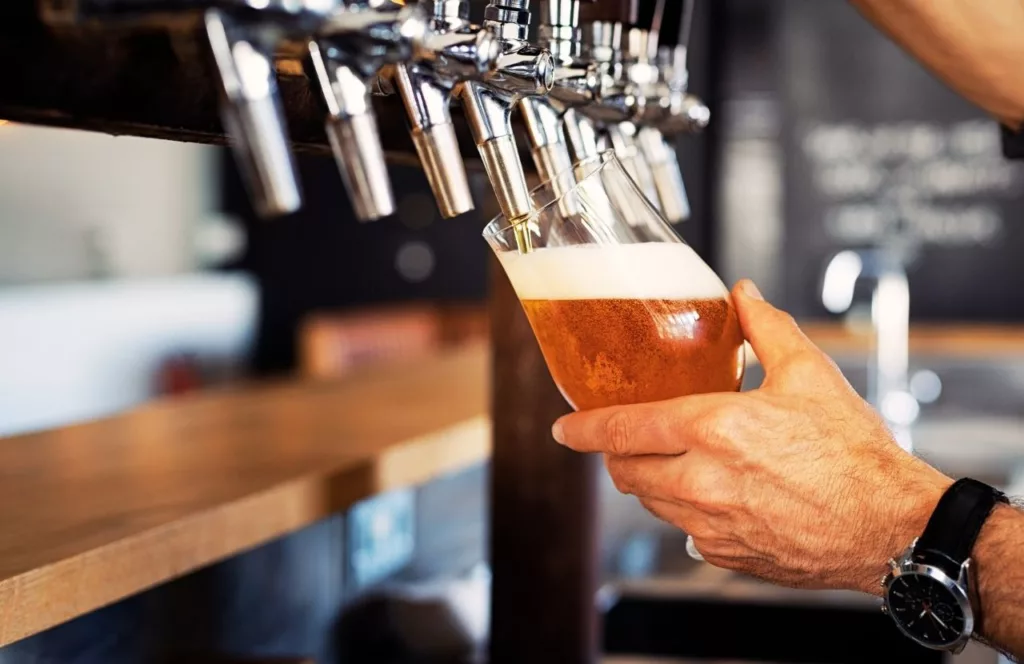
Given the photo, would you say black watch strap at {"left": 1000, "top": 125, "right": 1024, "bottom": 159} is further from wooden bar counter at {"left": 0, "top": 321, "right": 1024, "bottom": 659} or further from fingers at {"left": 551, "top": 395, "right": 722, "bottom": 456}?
fingers at {"left": 551, "top": 395, "right": 722, "bottom": 456}

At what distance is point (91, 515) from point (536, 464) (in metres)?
0.49

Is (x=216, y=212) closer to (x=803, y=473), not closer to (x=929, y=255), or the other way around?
(x=929, y=255)

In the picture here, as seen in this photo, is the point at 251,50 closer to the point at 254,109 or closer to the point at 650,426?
the point at 254,109

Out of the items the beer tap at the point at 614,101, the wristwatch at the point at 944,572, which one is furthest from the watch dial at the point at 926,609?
the beer tap at the point at 614,101

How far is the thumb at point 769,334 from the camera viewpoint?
85cm

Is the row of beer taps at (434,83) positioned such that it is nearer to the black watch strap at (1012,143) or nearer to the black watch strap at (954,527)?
the black watch strap at (954,527)

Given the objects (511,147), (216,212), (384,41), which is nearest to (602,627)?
(511,147)

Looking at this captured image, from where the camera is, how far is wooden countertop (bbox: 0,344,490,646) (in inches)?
33.0

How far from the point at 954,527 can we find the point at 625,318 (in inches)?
10.5

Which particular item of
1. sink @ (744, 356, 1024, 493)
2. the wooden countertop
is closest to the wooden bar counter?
the wooden countertop

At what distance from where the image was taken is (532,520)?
4.26 feet

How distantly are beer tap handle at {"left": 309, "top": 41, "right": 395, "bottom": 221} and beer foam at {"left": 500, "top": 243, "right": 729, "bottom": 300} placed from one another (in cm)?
20

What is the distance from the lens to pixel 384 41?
611 mm

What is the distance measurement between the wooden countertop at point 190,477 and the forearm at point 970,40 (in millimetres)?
681
